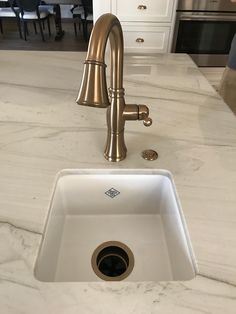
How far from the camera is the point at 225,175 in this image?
2.11 feet

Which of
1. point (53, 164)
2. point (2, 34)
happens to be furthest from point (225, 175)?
point (2, 34)

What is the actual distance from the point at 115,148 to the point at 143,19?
182cm

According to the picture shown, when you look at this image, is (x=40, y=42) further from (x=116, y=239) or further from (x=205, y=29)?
(x=116, y=239)

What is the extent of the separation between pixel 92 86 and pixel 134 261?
0.40m

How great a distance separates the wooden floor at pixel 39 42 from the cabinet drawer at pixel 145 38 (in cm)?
189

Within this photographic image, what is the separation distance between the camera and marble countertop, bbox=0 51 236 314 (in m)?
0.42

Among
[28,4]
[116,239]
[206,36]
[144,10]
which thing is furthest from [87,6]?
[116,239]

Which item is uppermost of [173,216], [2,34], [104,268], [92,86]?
[92,86]

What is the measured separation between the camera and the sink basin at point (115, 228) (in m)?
0.60

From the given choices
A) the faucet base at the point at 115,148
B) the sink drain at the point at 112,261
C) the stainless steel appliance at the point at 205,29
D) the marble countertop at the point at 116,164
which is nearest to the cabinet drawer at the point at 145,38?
the stainless steel appliance at the point at 205,29

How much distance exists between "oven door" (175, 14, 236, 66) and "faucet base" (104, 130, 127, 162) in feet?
6.23

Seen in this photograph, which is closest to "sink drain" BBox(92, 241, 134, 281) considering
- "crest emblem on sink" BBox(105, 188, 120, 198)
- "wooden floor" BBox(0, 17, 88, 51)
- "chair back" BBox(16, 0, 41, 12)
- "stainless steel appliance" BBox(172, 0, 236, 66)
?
"crest emblem on sink" BBox(105, 188, 120, 198)

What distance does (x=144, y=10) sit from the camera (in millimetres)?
2133

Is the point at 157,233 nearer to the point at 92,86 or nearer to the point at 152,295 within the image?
the point at 152,295
